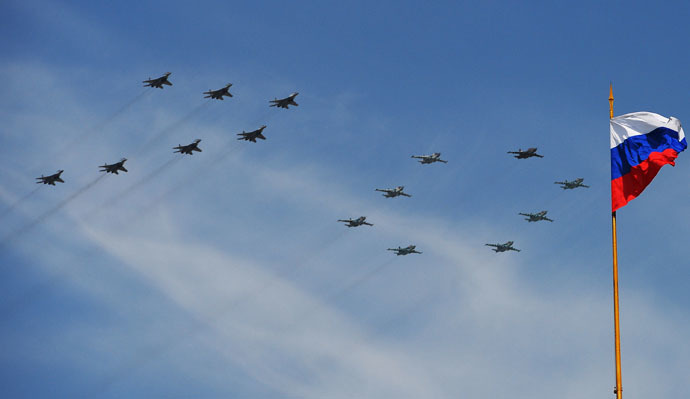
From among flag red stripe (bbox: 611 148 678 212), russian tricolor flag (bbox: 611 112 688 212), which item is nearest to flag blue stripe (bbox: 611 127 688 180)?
russian tricolor flag (bbox: 611 112 688 212)

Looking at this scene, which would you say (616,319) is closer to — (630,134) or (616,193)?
(616,193)

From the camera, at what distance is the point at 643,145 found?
4919 inches

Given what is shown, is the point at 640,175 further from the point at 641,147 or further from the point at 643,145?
the point at 643,145

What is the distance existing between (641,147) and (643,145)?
33 centimetres

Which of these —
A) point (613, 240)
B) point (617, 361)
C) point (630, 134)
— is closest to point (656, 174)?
point (630, 134)

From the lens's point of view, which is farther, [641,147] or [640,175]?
[641,147]

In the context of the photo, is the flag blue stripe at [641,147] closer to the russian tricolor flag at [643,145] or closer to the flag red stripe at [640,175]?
the russian tricolor flag at [643,145]

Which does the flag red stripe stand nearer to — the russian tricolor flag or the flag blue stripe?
the russian tricolor flag

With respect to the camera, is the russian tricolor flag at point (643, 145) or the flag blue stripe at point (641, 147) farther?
the flag blue stripe at point (641, 147)

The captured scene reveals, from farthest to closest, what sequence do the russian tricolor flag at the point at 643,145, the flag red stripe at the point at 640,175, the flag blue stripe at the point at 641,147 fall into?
the flag blue stripe at the point at 641,147 < the russian tricolor flag at the point at 643,145 < the flag red stripe at the point at 640,175

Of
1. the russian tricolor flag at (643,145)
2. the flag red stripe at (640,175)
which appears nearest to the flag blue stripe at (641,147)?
the russian tricolor flag at (643,145)

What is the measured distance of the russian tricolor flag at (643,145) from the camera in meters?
124

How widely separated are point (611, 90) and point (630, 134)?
5231 mm

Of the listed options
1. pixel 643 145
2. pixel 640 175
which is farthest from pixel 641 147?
pixel 640 175
